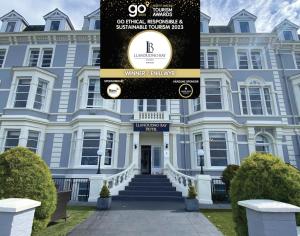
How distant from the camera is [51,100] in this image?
16.1 m

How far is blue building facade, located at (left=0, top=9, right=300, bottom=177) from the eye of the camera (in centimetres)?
1440

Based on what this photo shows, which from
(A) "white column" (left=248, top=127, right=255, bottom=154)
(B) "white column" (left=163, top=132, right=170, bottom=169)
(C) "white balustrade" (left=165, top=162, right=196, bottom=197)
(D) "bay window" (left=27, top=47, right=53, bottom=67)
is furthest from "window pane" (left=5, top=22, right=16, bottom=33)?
(A) "white column" (left=248, top=127, right=255, bottom=154)

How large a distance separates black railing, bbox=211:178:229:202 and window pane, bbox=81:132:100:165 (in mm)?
7616

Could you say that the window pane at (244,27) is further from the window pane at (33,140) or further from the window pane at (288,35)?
the window pane at (33,140)

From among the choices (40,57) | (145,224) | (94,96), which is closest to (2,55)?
(40,57)

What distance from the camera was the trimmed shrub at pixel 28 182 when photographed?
439 cm

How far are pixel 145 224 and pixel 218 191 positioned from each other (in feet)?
25.0

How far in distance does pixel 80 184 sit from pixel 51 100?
22.8 feet

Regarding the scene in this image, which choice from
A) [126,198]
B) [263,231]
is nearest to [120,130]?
[126,198]

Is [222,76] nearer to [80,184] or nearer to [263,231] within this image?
[80,184]

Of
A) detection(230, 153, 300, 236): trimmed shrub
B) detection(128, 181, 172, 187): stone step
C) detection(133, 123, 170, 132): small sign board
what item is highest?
detection(133, 123, 170, 132): small sign board

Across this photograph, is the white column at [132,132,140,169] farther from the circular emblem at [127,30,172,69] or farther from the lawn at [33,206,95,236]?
the circular emblem at [127,30,172,69]

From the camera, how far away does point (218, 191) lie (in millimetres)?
12602

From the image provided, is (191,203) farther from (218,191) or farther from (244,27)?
(244,27)
